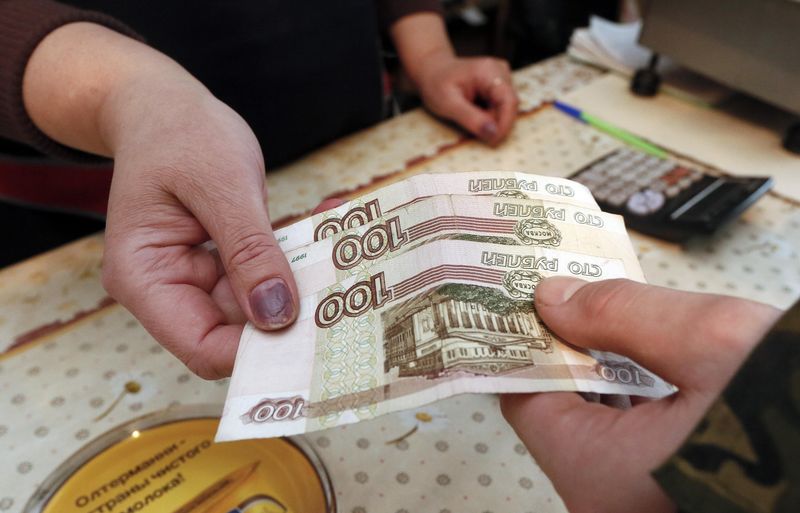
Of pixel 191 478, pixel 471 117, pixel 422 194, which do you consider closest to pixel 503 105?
pixel 471 117

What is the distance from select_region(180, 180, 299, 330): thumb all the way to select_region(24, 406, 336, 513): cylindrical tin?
5.1 inches

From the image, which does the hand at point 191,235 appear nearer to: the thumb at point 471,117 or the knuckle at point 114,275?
the knuckle at point 114,275

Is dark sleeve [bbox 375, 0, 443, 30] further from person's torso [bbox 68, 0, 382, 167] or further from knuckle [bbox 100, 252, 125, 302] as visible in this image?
knuckle [bbox 100, 252, 125, 302]

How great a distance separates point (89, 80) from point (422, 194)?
388mm

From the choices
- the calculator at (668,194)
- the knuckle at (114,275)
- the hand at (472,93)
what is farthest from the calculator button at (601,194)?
the knuckle at (114,275)

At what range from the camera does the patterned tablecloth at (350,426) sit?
1.64ft

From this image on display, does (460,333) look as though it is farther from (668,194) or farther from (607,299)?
(668,194)

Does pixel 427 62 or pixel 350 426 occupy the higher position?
pixel 427 62

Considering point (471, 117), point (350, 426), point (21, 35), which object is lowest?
point (350, 426)

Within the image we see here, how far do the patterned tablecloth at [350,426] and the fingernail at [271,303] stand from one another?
0.14m

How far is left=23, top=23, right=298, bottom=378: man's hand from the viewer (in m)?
0.46

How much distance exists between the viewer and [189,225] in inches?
20.2

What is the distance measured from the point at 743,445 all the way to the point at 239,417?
34 centimetres

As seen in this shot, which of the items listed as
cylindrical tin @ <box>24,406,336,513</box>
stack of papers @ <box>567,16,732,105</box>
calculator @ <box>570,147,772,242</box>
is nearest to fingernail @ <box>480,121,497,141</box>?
calculator @ <box>570,147,772,242</box>
